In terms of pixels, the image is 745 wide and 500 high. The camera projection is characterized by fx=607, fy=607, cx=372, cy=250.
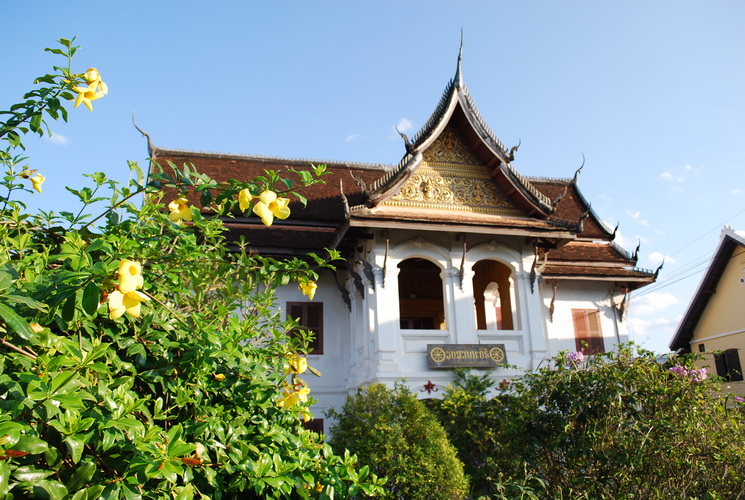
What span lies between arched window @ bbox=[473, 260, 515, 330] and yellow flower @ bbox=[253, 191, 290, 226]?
927 centimetres

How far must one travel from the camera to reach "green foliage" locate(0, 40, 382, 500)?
1993 mm

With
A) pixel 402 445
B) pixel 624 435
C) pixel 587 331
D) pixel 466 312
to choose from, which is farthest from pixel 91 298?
pixel 587 331

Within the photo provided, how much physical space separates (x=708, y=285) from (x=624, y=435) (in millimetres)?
15286

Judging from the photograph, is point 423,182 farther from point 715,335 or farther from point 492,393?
point 715,335

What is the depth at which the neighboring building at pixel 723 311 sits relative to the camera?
17.2 meters

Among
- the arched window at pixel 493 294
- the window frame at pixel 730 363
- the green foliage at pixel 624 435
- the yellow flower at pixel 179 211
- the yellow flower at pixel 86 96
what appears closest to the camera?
the yellow flower at pixel 86 96

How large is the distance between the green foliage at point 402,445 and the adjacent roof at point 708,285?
12593mm

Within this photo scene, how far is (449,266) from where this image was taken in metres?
11.1

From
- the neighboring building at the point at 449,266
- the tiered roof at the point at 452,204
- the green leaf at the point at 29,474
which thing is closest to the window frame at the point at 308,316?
the neighboring building at the point at 449,266

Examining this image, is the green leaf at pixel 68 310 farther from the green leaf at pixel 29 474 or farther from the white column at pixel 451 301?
the white column at pixel 451 301

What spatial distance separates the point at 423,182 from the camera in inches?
445

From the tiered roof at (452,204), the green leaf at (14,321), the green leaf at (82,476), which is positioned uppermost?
the tiered roof at (452,204)

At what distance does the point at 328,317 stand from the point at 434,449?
500cm

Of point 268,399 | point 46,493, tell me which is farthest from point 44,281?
point 268,399
